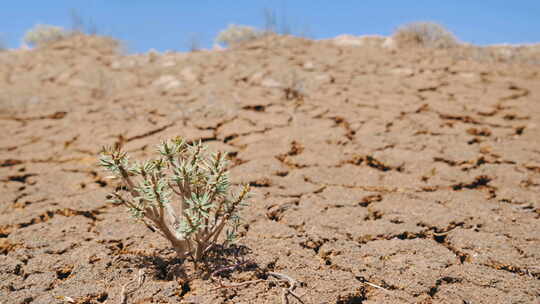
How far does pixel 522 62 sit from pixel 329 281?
14.8 feet

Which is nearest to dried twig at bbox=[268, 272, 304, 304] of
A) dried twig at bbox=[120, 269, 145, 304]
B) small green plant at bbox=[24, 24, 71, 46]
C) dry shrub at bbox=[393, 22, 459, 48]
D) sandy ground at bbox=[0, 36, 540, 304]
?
sandy ground at bbox=[0, 36, 540, 304]

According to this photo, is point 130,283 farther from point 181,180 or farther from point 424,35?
point 424,35

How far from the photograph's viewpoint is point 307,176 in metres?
2.23

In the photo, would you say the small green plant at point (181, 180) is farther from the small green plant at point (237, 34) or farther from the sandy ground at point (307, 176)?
the small green plant at point (237, 34)

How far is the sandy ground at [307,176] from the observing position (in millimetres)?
1343

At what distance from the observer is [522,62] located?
4512 mm

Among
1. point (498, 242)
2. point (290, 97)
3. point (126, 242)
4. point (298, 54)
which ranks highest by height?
point (298, 54)

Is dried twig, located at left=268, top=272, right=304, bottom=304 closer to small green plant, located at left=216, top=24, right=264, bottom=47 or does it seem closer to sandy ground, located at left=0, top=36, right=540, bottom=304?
sandy ground, located at left=0, top=36, right=540, bottom=304

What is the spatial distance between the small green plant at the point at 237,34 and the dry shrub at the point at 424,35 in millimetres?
2090

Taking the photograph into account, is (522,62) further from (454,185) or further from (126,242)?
(126,242)

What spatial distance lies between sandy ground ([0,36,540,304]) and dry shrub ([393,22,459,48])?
64cm

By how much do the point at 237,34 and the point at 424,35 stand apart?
286 centimetres

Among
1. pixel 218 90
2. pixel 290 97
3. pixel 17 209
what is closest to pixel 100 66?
pixel 218 90

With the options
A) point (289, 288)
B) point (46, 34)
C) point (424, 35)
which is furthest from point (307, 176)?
point (46, 34)
